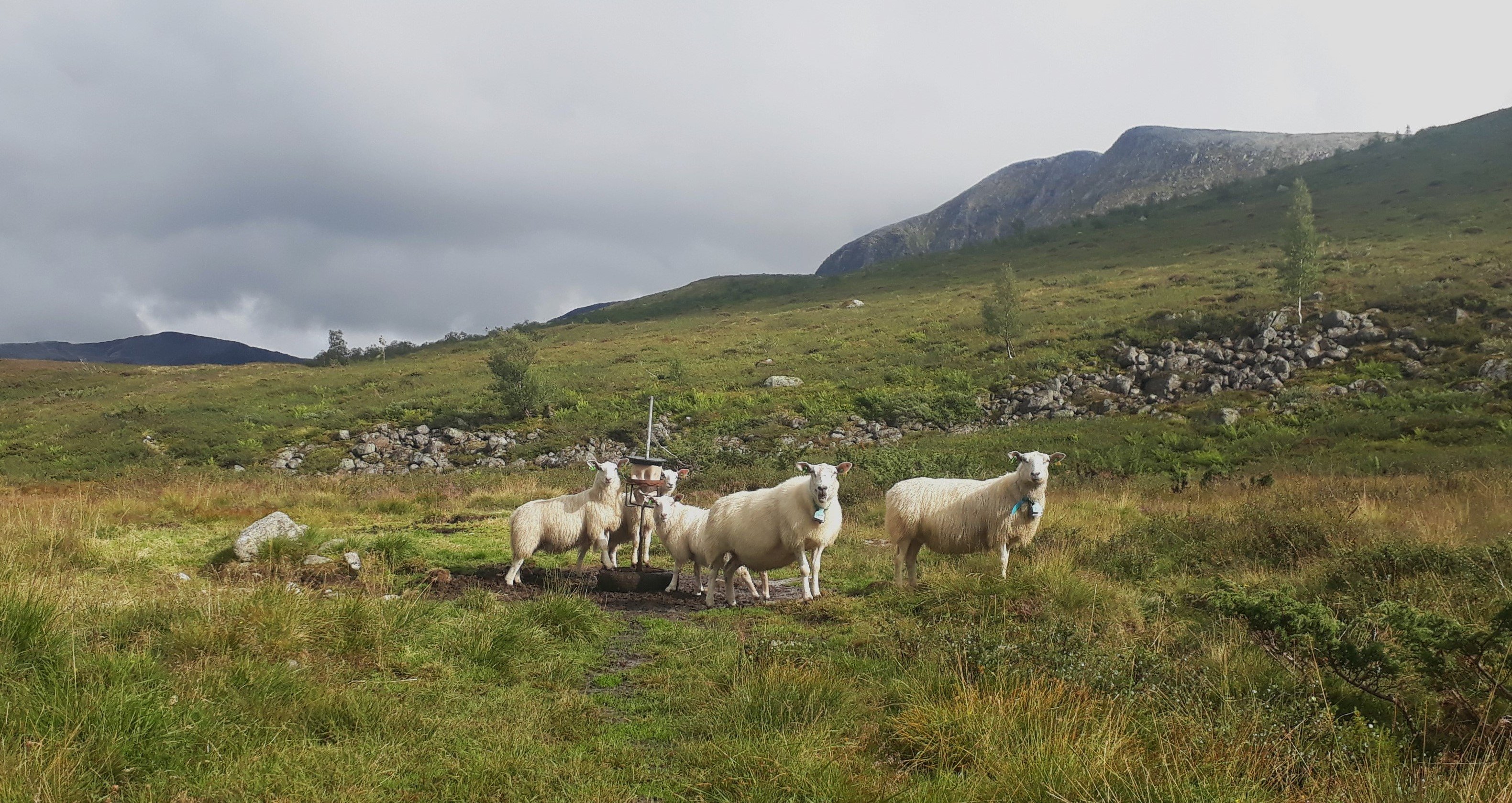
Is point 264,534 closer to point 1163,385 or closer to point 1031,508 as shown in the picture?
point 1031,508

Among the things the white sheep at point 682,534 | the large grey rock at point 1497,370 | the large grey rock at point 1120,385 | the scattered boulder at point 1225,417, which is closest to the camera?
the white sheep at point 682,534

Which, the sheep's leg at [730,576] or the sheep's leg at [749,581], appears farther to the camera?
the sheep's leg at [749,581]

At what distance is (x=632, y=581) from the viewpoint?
12.0 metres

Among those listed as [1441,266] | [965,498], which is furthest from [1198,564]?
[1441,266]

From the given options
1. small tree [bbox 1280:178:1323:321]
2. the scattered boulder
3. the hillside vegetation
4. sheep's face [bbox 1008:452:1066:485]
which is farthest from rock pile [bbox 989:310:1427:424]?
sheep's face [bbox 1008:452:1066:485]

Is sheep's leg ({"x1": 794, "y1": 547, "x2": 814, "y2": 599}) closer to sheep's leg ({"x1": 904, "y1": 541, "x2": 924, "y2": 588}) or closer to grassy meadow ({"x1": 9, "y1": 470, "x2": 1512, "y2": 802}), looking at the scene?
grassy meadow ({"x1": 9, "y1": 470, "x2": 1512, "y2": 802})

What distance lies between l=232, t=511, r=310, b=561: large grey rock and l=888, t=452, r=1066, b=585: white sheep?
9665 mm

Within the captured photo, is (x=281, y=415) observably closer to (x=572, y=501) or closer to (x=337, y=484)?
(x=337, y=484)

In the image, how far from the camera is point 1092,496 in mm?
17672

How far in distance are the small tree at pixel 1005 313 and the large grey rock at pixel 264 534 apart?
137 ft

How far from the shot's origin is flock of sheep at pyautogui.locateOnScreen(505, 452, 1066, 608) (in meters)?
10.7

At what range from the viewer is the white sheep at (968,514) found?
10.8 metres

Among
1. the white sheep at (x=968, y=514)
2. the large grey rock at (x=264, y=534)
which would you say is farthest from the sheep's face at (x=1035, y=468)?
the large grey rock at (x=264, y=534)

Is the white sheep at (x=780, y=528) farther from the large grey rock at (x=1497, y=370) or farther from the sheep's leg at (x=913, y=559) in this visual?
the large grey rock at (x=1497, y=370)
